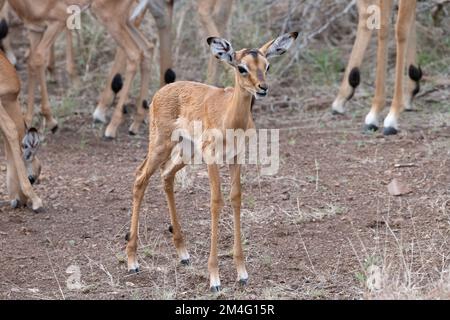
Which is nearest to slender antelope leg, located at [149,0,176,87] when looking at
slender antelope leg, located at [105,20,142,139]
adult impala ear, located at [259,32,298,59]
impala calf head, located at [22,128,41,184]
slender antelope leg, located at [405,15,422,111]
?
slender antelope leg, located at [105,20,142,139]

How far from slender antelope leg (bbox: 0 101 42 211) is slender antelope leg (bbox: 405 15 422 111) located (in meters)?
3.98

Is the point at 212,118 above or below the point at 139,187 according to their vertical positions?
above

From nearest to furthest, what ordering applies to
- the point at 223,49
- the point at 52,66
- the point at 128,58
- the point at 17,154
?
the point at 223,49
the point at 17,154
the point at 128,58
the point at 52,66

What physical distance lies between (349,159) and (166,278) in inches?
112

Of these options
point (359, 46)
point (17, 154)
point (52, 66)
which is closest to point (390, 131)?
point (359, 46)

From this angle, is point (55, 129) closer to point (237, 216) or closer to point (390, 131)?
point (390, 131)

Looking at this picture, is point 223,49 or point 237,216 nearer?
point 223,49

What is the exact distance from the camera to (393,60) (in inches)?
472

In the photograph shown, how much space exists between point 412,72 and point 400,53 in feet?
3.12

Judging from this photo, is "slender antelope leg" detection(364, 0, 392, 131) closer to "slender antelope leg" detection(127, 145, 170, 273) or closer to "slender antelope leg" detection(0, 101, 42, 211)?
"slender antelope leg" detection(0, 101, 42, 211)

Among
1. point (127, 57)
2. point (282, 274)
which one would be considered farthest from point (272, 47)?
point (127, 57)

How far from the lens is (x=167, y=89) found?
249 inches

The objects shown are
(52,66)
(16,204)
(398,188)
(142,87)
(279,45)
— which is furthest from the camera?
(52,66)
